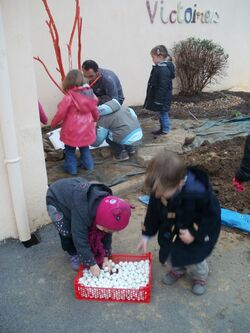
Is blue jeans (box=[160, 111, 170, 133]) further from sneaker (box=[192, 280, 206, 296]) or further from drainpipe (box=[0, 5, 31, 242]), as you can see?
sneaker (box=[192, 280, 206, 296])

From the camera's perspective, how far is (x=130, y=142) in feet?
15.2

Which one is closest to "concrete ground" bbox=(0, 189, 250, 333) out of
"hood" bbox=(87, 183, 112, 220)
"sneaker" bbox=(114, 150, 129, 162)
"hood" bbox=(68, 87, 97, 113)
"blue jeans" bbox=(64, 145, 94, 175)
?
"hood" bbox=(87, 183, 112, 220)

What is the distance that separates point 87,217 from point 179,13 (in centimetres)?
677

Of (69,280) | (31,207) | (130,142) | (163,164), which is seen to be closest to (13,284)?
(69,280)

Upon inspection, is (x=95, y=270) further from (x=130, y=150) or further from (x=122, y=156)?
(x=130, y=150)

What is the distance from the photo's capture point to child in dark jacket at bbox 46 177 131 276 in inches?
87.4

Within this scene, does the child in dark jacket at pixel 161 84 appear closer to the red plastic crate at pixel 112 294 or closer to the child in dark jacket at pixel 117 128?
the child in dark jacket at pixel 117 128

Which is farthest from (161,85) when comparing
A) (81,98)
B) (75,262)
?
(75,262)

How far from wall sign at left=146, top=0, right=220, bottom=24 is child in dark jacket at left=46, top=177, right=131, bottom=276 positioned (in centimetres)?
565

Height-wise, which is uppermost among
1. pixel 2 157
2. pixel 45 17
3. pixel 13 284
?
pixel 45 17

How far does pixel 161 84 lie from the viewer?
542cm

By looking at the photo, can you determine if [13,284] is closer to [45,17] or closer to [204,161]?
[204,161]

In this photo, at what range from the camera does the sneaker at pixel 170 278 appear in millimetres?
2660

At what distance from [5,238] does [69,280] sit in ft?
2.64
